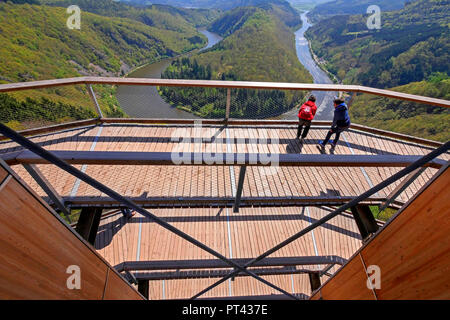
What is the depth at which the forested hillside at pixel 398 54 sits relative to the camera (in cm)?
4112

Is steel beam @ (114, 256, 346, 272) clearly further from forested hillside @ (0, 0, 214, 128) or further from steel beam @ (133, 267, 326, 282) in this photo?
forested hillside @ (0, 0, 214, 128)

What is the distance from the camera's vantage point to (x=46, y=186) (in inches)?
91.6

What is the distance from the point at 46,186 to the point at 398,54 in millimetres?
101549

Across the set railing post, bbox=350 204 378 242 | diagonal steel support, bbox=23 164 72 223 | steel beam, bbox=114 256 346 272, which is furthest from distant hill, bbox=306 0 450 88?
diagonal steel support, bbox=23 164 72 223

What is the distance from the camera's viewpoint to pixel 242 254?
162 inches

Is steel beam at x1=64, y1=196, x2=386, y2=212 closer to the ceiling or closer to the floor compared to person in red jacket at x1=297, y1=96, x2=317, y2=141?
closer to the floor

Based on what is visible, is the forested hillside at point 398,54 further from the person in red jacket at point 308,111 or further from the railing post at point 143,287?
the railing post at point 143,287

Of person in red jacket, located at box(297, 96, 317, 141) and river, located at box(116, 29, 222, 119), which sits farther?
river, located at box(116, 29, 222, 119)

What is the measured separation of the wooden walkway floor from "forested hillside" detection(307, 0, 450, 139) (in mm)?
35031

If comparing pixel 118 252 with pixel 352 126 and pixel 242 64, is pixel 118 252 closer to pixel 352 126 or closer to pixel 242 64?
pixel 352 126

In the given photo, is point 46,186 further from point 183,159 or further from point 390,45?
point 390,45

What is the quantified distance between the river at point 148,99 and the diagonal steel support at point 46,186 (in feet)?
8.86

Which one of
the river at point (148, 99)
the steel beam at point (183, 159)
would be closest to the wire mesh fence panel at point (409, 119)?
the river at point (148, 99)

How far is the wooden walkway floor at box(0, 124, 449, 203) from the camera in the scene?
303 centimetres
